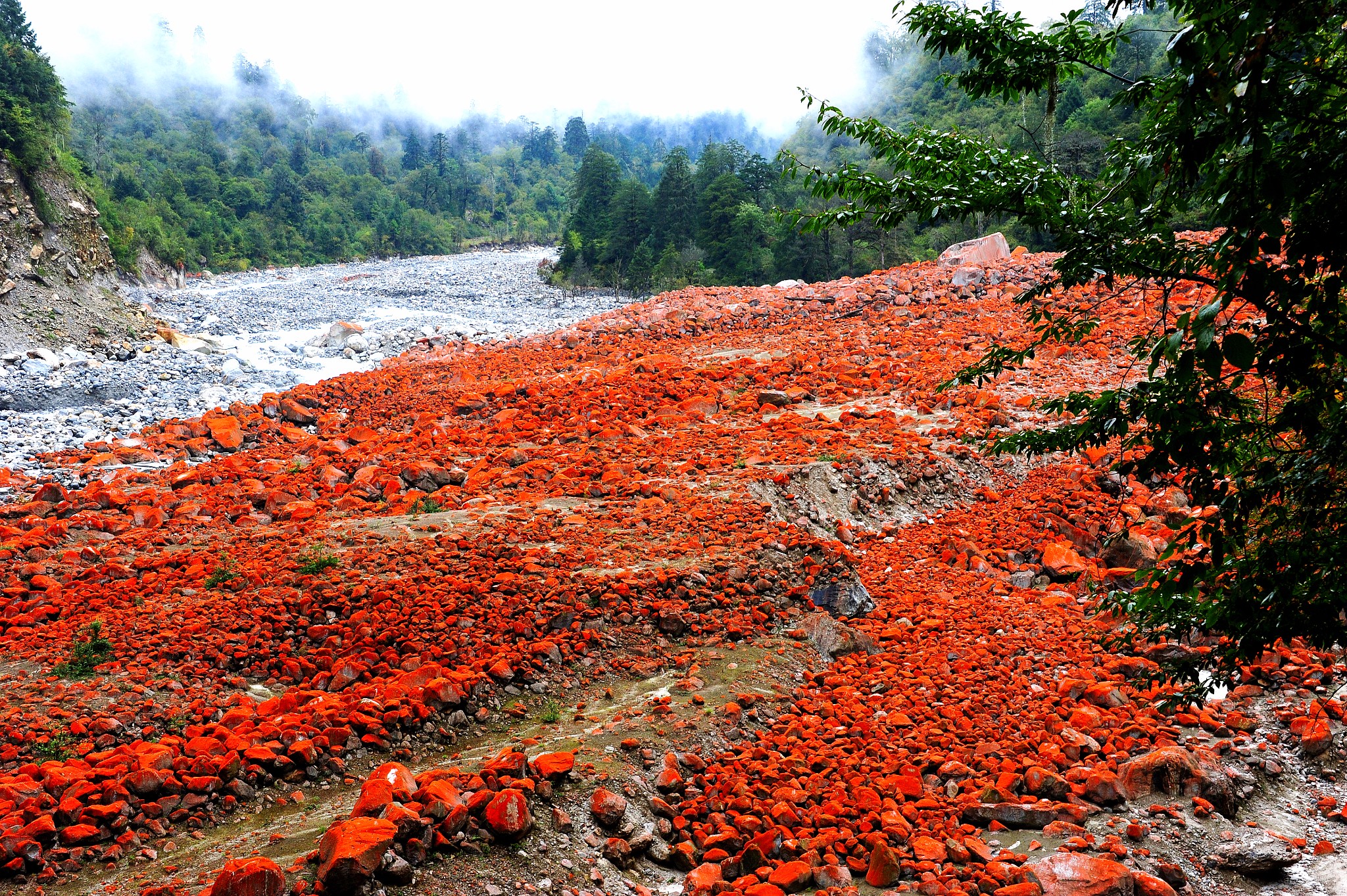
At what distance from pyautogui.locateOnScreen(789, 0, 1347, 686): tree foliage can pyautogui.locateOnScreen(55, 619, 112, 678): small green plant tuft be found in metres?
5.58

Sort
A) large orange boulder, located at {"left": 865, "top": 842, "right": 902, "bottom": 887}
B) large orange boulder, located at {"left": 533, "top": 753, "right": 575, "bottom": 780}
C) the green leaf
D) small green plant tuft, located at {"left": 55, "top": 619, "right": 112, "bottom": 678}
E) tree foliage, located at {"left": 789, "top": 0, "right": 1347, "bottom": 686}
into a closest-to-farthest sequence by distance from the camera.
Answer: the green leaf → tree foliage, located at {"left": 789, "top": 0, "right": 1347, "bottom": 686} → large orange boulder, located at {"left": 865, "top": 842, "right": 902, "bottom": 887} → large orange boulder, located at {"left": 533, "top": 753, "right": 575, "bottom": 780} → small green plant tuft, located at {"left": 55, "top": 619, "right": 112, "bottom": 678}

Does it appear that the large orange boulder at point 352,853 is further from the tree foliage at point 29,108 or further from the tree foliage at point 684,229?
the tree foliage at point 684,229

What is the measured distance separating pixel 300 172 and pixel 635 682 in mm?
80863

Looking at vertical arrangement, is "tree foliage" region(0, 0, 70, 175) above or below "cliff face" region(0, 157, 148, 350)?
above

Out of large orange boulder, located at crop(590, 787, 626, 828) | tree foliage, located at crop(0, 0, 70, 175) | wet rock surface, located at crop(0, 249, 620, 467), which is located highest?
tree foliage, located at crop(0, 0, 70, 175)

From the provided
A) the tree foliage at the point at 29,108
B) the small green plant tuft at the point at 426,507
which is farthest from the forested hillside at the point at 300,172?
the small green plant tuft at the point at 426,507

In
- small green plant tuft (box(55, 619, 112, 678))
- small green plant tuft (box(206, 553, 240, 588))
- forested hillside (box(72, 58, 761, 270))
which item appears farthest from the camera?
forested hillside (box(72, 58, 761, 270))

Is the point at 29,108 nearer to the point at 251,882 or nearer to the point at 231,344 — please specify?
the point at 231,344

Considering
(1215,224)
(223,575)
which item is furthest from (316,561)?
(1215,224)

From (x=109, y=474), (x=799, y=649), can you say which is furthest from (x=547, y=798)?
(x=109, y=474)

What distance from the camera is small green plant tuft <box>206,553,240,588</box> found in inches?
262

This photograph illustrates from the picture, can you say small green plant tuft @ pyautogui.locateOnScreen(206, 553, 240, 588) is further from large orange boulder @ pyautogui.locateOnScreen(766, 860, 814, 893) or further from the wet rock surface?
the wet rock surface

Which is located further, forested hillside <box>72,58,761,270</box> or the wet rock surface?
forested hillside <box>72,58,761,270</box>

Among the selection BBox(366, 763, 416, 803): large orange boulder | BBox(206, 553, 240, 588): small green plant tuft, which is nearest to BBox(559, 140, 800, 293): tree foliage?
BBox(206, 553, 240, 588): small green plant tuft
